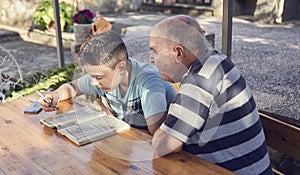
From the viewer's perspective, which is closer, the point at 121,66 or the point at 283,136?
the point at 121,66

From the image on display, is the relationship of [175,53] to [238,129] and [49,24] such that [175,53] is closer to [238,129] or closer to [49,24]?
[238,129]

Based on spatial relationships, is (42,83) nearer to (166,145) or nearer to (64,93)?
(64,93)

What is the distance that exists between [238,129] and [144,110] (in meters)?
0.34

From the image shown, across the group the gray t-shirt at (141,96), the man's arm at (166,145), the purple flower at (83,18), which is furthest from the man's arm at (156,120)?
the purple flower at (83,18)

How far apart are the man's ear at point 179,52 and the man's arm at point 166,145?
9.5 inches

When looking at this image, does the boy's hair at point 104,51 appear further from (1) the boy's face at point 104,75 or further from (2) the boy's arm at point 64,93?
(2) the boy's arm at point 64,93

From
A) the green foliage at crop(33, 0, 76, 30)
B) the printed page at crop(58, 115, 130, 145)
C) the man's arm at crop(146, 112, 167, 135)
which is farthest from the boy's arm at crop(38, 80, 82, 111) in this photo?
the green foliage at crop(33, 0, 76, 30)

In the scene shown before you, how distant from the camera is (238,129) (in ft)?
4.06

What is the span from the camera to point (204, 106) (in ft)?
3.83

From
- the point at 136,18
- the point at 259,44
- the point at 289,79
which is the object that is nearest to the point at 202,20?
the point at 136,18

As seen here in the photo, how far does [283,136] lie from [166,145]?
612 millimetres

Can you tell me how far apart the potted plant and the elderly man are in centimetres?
324

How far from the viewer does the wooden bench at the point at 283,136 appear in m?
1.51

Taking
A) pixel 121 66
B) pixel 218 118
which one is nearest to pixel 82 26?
pixel 121 66
